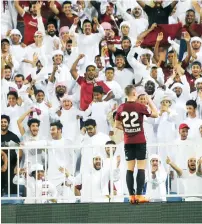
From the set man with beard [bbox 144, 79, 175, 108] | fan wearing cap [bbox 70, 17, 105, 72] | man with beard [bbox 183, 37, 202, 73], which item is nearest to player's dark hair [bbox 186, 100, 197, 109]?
man with beard [bbox 144, 79, 175, 108]

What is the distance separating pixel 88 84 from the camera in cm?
1619

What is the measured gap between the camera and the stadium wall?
12.1 metres

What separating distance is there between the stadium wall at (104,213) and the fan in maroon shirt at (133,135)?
250mm

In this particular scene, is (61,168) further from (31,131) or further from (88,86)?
(88,86)

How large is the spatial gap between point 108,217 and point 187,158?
1.21 m

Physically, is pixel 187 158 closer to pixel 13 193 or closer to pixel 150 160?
pixel 150 160

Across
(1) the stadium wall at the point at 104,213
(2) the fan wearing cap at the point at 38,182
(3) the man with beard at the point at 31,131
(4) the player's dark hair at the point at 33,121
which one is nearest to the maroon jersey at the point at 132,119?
(1) the stadium wall at the point at 104,213

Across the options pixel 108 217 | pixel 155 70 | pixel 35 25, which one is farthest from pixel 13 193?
pixel 35 25

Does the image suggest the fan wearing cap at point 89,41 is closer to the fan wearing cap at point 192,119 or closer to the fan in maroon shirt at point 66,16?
the fan in maroon shirt at point 66,16

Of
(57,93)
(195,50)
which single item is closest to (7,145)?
(57,93)

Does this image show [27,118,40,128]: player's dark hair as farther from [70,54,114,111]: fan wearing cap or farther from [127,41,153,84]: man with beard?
[127,41,153,84]: man with beard

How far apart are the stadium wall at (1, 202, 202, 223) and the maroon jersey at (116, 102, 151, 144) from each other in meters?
0.78

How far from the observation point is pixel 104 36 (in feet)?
55.5

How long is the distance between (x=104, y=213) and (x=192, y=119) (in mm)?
3112
